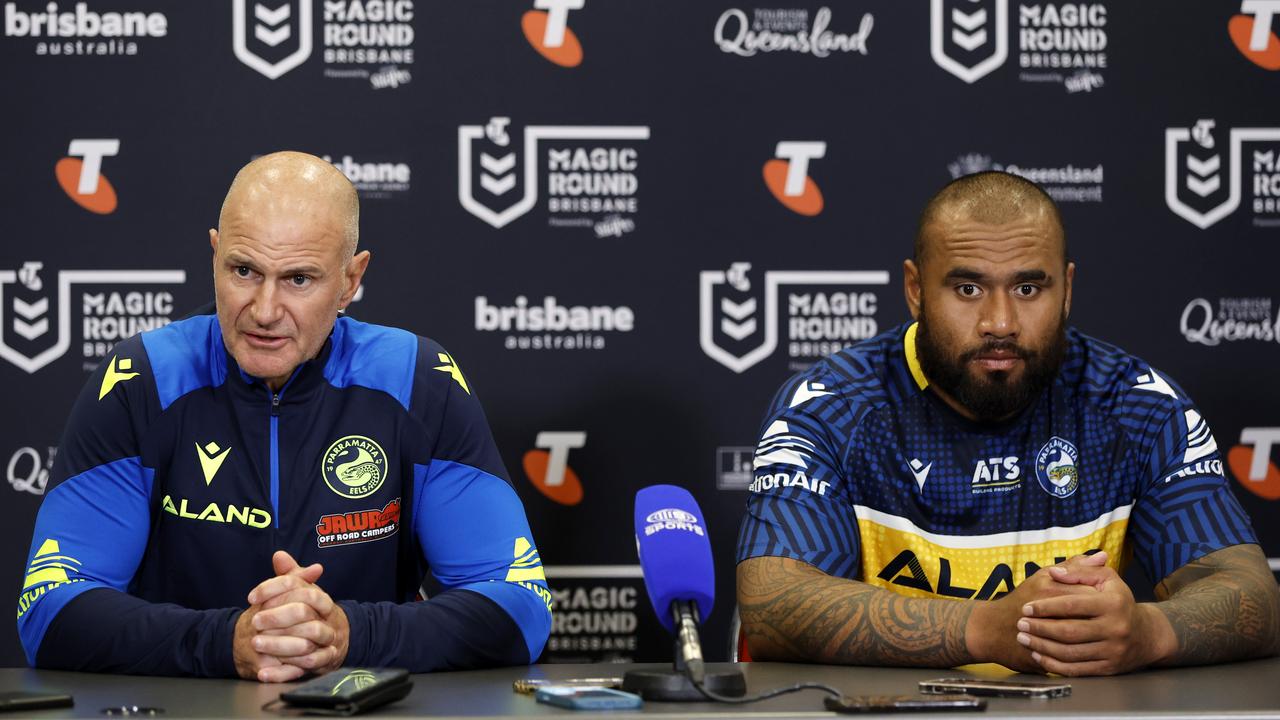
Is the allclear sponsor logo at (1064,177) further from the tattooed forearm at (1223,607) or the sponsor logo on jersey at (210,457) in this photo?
the sponsor logo on jersey at (210,457)

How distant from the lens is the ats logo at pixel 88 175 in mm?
3080

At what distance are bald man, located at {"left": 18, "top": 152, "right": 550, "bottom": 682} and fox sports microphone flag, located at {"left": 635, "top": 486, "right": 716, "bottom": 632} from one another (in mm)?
529

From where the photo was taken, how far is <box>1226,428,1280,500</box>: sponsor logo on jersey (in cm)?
319

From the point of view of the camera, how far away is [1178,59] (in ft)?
10.5

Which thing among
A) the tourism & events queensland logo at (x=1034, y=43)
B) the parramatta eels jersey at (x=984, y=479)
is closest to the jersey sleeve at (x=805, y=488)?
the parramatta eels jersey at (x=984, y=479)

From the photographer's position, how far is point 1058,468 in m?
2.21

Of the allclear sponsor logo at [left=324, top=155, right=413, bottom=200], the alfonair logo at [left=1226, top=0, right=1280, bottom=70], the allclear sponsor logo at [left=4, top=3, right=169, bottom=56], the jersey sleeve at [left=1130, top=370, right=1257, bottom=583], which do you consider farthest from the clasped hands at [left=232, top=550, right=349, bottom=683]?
the alfonair logo at [left=1226, top=0, right=1280, bottom=70]

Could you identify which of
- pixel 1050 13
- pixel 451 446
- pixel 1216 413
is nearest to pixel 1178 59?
pixel 1050 13

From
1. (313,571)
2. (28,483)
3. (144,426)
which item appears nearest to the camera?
(313,571)

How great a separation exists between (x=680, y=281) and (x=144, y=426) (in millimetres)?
1430

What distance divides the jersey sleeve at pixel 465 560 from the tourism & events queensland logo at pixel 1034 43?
5.26 ft

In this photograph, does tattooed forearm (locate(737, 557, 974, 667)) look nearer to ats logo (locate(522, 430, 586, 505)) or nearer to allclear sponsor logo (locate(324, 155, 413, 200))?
ats logo (locate(522, 430, 586, 505))

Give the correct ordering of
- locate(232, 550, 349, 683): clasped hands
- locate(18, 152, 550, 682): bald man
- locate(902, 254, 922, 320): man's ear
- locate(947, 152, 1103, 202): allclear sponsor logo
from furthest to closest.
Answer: locate(947, 152, 1103, 202): allclear sponsor logo < locate(902, 254, 922, 320): man's ear < locate(18, 152, 550, 682): bald man < locate(232, 550, 349, 683): clasped hands

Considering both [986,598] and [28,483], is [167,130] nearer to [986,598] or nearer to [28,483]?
[28,483]
